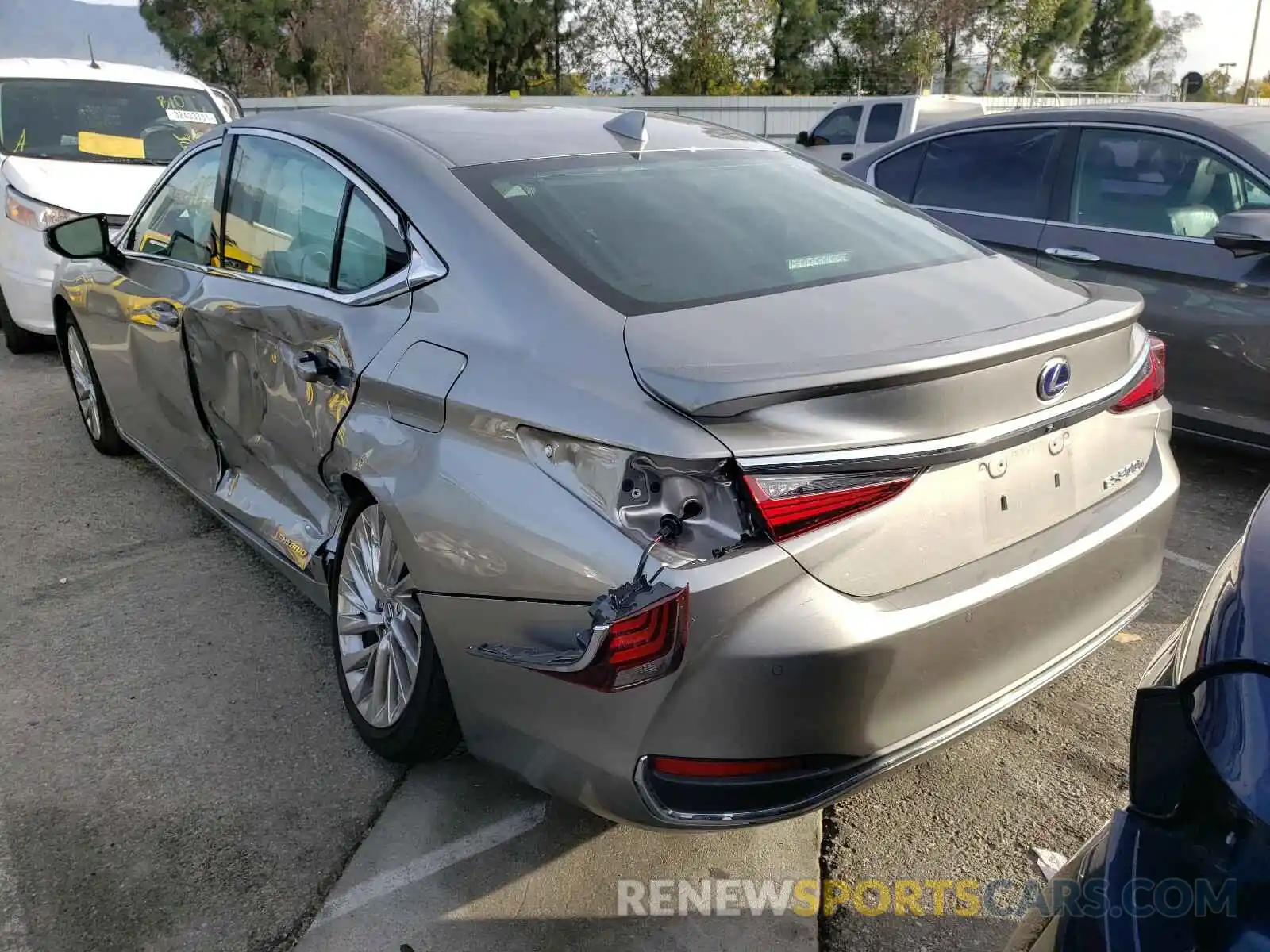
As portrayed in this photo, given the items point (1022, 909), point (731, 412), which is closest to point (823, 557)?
point (731, 412)

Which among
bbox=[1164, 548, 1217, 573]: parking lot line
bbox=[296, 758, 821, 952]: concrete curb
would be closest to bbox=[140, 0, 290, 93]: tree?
bbox=[1164, 548, 1217, 573]: parking lot line

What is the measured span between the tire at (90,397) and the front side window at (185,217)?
35.9 inches

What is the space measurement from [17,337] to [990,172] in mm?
6557

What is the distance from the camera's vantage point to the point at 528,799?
8.80ft

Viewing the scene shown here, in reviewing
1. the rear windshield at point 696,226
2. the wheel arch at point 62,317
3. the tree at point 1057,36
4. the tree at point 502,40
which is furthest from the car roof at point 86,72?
the tree at point 1057,36

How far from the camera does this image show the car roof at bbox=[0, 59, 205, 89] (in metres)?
7.79

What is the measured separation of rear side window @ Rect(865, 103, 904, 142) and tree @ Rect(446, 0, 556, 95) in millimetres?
24143

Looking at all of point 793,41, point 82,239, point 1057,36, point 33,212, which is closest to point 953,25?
point 793,41

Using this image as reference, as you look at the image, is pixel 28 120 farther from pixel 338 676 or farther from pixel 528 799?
pixel 528 799

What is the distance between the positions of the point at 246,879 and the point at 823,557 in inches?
60.8

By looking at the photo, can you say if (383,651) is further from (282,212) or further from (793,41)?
(793,41)

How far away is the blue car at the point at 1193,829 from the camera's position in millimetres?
1163

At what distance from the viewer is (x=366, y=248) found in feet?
9.02

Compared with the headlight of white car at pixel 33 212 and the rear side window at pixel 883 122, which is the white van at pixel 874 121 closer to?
the rear side window at pixel 883 122
